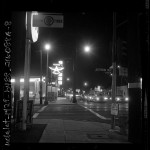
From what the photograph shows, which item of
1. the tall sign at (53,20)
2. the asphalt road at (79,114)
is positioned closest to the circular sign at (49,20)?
the tall sign at (53,20)

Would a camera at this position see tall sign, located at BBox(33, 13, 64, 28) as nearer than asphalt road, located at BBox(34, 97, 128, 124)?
Yes

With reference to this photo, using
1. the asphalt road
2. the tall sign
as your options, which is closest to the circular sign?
the tall sign

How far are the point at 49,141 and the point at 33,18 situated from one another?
191 inches

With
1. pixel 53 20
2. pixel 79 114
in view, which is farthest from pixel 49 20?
pixel 79 114

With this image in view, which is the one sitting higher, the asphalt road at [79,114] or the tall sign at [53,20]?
the tall sign at [53,20]

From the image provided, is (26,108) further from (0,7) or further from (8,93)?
(0,7)

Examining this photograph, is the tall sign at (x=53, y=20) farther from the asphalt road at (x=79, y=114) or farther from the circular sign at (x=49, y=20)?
the asphalt road at (x=79, y=114)

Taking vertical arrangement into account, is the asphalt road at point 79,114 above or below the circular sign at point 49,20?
below

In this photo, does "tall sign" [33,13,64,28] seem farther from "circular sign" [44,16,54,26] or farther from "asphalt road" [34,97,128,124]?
"asphalt road" [34,97,128,124]

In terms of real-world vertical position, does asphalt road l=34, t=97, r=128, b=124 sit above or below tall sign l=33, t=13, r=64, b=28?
below

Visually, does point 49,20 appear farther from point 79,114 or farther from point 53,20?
point 79,114

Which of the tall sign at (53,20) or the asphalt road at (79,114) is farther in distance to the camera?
the asphalt road at (79,114)

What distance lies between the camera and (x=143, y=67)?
7176 millimetres

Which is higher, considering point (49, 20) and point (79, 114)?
point (49, 20)
